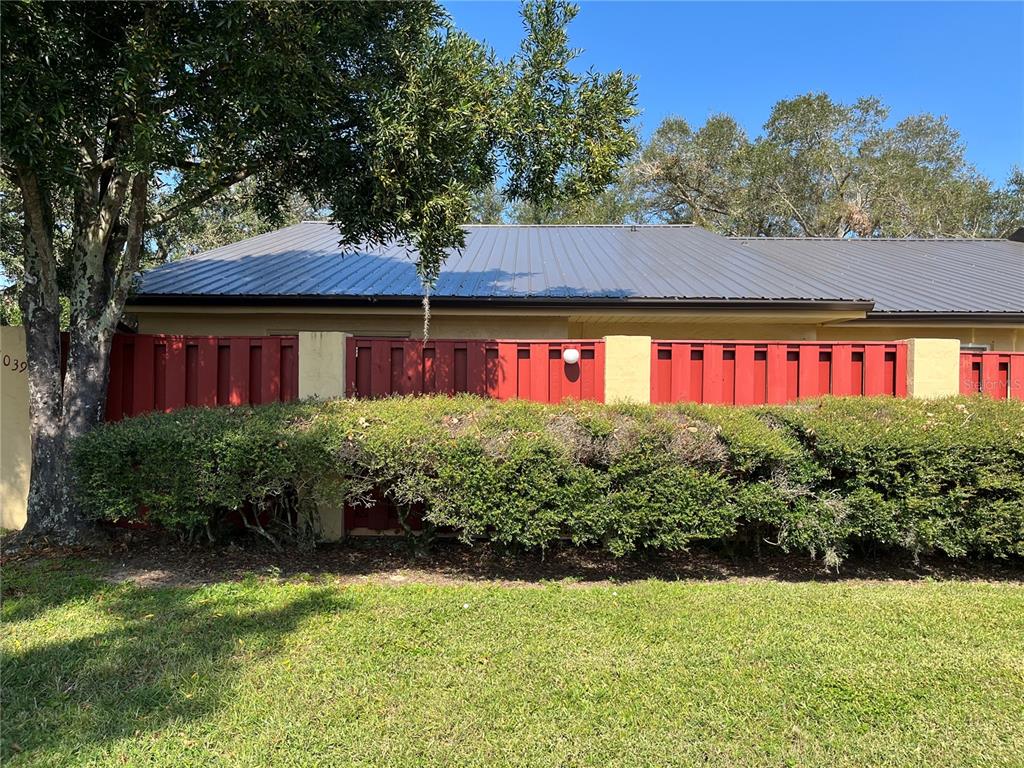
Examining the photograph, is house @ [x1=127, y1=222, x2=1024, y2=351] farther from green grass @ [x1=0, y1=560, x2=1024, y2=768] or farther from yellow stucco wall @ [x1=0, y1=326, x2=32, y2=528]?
green grass @ [x1=0, y1=560, x2=1024, y2=768]

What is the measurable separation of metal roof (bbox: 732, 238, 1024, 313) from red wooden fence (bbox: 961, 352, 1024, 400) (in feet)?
11.2

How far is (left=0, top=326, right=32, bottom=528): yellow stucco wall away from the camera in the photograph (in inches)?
227

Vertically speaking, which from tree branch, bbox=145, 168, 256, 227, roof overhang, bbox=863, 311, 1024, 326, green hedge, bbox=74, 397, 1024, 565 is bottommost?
green hedge, bbox=74, 397, 1024, 565

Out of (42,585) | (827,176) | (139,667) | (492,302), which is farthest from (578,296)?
(827,176)

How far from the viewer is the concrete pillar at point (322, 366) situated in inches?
217

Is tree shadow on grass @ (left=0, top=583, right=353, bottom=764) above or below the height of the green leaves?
below

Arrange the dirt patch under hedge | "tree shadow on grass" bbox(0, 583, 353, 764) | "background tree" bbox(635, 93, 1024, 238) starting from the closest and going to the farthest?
1. "tree shadow on grass" bbox(0, 583, 353, 764)
2. the dirt patch under hedge
3. "background tree" bbox(635, 93, 1024, 238)

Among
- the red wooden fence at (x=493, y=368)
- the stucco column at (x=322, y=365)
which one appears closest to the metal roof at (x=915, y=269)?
the red wooden fence at (x=493, y=368)

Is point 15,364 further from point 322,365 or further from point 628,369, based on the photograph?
point 628,369

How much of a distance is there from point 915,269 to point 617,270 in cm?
664

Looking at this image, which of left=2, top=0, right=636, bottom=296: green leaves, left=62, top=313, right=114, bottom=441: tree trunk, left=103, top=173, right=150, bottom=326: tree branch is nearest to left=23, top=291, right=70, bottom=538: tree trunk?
left=62, top=313, right=114, bottom=441: tree trunk

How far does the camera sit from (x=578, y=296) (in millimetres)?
7789

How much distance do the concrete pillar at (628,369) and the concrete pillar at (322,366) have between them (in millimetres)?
2595

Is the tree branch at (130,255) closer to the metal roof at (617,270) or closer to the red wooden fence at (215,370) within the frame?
the red wooden fence at (215,370)
